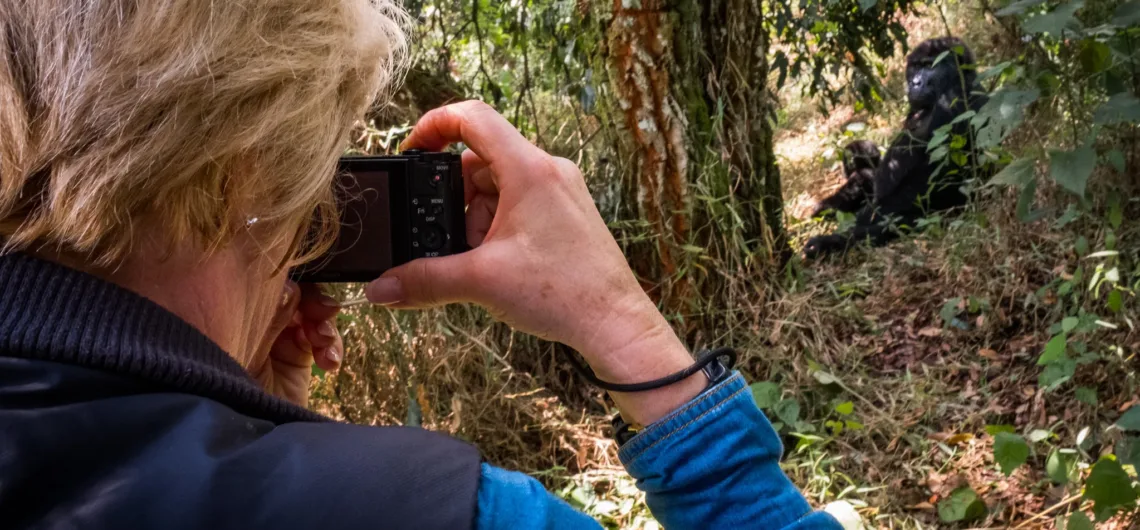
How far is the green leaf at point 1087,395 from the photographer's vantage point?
1.79 metres

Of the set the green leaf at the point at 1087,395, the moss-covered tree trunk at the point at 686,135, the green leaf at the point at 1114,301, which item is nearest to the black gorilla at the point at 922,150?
the moss-covered tree trunk at the point at 686,135

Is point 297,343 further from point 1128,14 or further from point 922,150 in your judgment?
point 922,150

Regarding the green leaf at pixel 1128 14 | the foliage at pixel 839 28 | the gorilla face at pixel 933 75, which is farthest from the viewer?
the gorilla face at pixel 933 75

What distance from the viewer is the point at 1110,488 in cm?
143

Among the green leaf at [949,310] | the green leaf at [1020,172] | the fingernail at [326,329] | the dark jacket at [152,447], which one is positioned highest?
the dark jacket at [152,447]

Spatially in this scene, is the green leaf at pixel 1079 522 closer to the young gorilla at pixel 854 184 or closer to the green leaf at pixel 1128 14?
the green leaf at pixel 1128 14

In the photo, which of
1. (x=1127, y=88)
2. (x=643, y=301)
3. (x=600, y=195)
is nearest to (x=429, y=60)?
(x=600, y=195)

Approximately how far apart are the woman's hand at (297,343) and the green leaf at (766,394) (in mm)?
1152

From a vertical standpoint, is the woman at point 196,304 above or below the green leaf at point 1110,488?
above

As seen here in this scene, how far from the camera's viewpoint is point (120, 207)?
0.55m

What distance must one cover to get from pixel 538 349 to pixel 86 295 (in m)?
1.74

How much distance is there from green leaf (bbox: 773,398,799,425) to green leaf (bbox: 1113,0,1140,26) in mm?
938

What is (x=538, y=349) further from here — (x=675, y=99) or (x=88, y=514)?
(x=88, y=514)

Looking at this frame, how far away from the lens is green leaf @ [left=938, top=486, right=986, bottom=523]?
5.43 feet
